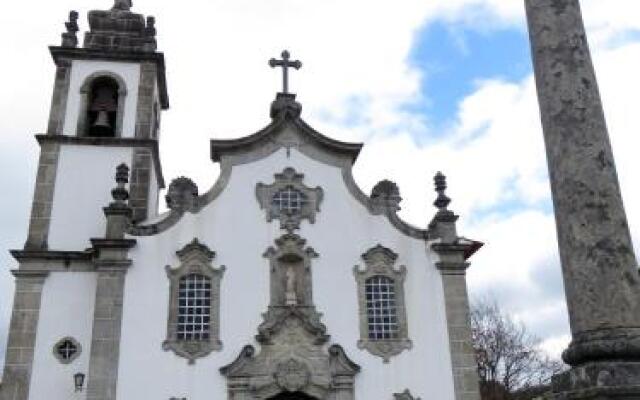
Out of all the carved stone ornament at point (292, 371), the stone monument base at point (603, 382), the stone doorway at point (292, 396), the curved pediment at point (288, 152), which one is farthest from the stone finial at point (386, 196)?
the stone monument base at point (603, 382)

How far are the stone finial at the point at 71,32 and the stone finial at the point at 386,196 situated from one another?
8.74 m

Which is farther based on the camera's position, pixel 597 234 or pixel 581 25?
pixel 581 25

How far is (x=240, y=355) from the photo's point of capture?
13.7 metres

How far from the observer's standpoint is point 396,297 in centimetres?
1477

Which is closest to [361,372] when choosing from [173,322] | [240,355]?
[240,355]

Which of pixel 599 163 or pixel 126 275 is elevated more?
pixel 126 275

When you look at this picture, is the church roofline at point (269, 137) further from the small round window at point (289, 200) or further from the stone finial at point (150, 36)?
the stone finial at point (150, 36)

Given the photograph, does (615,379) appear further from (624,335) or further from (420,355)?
(420,355)

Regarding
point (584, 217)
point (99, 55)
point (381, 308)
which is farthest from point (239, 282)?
point (584, 217)

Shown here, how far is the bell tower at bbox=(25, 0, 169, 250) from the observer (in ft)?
51.6

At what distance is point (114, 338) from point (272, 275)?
339 cm

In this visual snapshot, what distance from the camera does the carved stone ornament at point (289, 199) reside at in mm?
15094

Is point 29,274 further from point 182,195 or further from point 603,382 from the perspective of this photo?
point 603,382

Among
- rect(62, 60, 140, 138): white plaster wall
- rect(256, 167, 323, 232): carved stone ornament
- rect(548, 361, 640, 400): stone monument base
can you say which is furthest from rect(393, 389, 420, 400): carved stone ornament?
rect(548, 361, 640, 400): stone monument base
